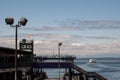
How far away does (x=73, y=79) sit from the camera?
107 meters

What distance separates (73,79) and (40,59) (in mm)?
34318

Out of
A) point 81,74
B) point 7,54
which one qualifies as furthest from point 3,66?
point 81,74

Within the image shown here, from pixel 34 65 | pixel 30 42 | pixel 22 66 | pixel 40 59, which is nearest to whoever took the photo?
pixel 22 66

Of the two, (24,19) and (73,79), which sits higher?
(24,19)

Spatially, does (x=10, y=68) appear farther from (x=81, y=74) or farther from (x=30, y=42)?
(x=30, y=42)

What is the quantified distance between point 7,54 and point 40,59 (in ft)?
224

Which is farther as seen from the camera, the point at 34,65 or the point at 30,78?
the point at 34,65

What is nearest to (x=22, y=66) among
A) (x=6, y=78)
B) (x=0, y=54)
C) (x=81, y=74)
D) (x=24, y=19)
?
(x=6, y=78)

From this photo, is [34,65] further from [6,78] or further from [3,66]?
[3,66]

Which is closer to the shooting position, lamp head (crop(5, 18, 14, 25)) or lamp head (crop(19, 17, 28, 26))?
lamp head (crop(5, 18, 14, 25))

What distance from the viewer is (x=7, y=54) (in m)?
70.9

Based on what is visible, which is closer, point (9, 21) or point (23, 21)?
point (9, 21)

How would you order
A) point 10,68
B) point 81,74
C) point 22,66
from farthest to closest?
1. point 81,74
2. point 22,66
3. point 10,68

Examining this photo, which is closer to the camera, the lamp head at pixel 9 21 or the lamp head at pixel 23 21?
the lamp head at pixel 9 21
